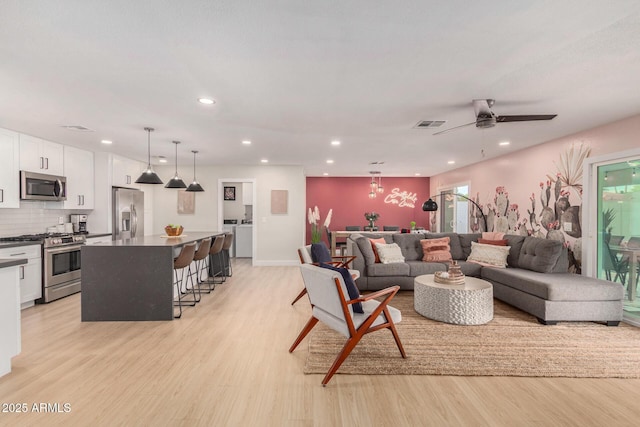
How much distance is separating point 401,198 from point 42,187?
8598 millimetres

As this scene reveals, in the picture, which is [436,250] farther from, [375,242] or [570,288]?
[570,288]

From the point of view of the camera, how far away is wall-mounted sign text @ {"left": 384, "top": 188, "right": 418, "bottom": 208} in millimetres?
10094

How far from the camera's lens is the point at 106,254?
3719mm

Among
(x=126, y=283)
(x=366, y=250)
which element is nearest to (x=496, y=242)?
(x=366, y=250)

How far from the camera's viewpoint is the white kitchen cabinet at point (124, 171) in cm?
602

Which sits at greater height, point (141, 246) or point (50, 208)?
point (50, 208)

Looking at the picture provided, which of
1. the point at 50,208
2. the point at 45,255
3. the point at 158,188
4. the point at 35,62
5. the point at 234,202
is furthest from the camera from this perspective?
the point at 234,202

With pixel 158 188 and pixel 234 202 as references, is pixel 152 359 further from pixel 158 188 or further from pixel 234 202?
pixel 234 202

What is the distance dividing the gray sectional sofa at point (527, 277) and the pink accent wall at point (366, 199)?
164 inches

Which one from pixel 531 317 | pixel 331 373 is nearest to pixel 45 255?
pixel 331 373

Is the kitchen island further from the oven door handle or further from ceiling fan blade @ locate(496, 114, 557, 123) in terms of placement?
ceiling fan blade @ locate(496, 114, 557, 123)

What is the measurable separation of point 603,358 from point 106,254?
513 centimetres

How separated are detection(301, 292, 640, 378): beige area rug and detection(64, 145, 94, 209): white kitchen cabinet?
15.7ft

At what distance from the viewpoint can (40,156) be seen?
4719 mm
